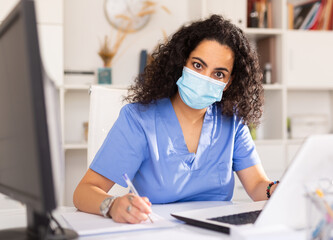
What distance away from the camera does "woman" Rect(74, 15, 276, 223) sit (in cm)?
131

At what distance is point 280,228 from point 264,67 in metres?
2.59

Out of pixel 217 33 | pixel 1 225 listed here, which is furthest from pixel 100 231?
pixel 217 33

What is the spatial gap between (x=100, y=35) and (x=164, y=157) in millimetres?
1870

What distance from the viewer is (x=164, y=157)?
134 cm

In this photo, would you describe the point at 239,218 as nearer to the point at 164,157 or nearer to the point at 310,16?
the point at 164,157

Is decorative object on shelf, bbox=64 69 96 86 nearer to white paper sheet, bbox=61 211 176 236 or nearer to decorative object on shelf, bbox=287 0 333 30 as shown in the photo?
decorative object on shelf, bbox=287 0 333 30

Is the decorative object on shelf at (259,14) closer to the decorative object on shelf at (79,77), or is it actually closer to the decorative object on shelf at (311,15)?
the decorative object on shelf at (311,15)

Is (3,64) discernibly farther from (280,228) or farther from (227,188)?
(227,188)

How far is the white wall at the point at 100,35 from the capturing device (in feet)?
9.68

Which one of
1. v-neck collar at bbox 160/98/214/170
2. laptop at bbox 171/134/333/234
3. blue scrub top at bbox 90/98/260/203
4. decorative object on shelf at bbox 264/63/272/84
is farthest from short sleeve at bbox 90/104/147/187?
decorative object on shelf at bbox 264/63/272/84

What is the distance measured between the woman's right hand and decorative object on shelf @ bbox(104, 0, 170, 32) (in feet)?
7.35

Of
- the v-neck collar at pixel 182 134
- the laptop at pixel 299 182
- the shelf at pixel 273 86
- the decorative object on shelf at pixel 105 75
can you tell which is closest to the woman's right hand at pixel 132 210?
the laptop at pixel 299 182

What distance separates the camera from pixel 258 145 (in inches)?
116

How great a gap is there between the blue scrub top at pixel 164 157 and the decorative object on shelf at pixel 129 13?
1694 millimetres
